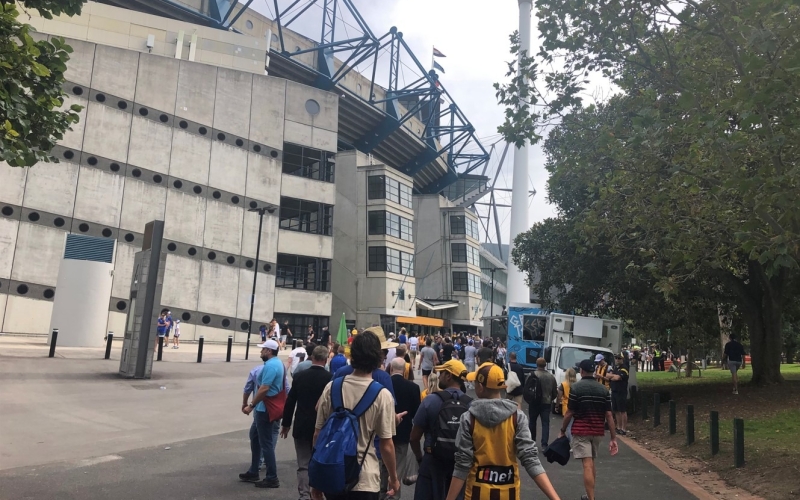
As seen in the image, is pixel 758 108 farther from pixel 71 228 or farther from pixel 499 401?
pixel 71 228

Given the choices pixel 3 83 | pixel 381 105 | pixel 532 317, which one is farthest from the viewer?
pixel 381 105

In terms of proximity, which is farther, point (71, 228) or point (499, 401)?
point (71, 228)

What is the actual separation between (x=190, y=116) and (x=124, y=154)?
506 cm

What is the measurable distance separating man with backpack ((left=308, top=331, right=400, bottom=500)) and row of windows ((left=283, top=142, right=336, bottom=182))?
41.3 m

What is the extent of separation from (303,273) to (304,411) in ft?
132

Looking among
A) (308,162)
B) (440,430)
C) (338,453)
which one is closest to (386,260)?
(308,162)

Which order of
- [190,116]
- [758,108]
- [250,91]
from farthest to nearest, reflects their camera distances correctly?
[250,91] < [190,116] < [758,108]

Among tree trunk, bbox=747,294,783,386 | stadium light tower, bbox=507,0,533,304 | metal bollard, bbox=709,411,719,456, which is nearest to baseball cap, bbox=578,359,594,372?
metal bollard, bbox=709,411,719,456

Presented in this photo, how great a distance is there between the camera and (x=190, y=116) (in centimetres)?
3734

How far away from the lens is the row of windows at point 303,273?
147 feet

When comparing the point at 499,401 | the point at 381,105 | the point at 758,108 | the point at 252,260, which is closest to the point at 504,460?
the point at 499,401

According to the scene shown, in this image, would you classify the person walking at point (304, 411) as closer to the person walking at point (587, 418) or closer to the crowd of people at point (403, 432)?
the crowd of people at point (403, 432)

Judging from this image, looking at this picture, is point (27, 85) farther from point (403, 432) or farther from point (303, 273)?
point (303, 273)

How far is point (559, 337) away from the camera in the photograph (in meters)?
20.5
